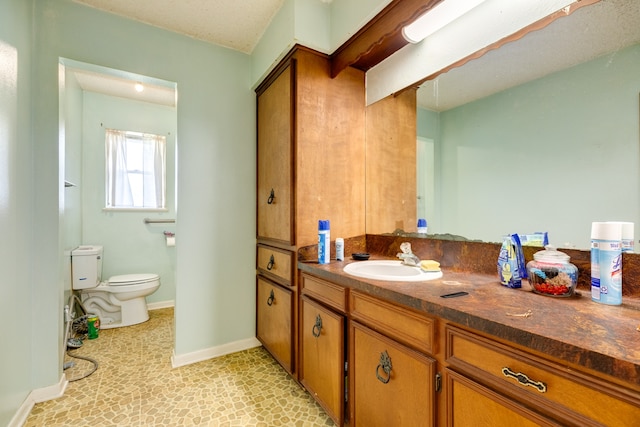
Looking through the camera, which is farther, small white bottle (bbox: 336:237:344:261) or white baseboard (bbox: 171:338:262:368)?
white baseboard (bbox: 171:338:262:368)

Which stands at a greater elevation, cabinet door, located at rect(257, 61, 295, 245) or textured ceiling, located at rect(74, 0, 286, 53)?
textured ceiling, located at rect(74, 0, 286, 53)

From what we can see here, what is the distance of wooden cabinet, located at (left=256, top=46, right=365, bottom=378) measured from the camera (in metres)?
1.67

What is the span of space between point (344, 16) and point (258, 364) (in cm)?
233

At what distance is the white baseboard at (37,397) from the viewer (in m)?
1.44

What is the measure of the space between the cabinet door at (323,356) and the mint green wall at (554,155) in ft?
2.64

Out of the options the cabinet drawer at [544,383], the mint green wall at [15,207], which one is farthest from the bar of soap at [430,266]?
the mint green wall at [15,207]

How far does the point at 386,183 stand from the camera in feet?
6.09

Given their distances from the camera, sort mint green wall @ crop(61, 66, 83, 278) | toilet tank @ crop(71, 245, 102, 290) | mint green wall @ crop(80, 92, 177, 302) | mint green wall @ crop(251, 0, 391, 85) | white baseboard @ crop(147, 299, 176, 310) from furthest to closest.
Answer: white baseboard @ crop(147, 299, 176, 310), mint green wall @ crop(80, 92, 177, 302), toilet tank @ crop(71, 245, 102, 290), mint green wall @ crop(61, 66, 83, 278), mint green wall @ crop(251, 0, 391, 85)

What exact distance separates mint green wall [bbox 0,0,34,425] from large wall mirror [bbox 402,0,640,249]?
85.3 inches

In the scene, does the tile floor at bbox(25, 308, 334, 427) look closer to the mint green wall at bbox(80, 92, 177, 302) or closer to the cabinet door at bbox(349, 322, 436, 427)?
the cabinet door at bbox(349, 322, 436, 427)

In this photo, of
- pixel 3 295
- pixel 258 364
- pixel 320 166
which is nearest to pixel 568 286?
pixel 320 166

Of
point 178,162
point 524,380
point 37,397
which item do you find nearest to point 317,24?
point 178,162

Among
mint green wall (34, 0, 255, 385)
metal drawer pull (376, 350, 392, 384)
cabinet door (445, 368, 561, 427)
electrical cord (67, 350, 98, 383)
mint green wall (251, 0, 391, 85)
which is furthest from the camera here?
electrical cord (67, 350, 98, 383)

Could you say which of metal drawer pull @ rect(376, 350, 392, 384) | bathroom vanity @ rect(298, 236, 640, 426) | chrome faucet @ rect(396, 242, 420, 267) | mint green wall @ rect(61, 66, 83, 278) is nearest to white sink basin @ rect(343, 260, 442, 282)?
chrome faucet @ rect(396, 242, 420, 267)
